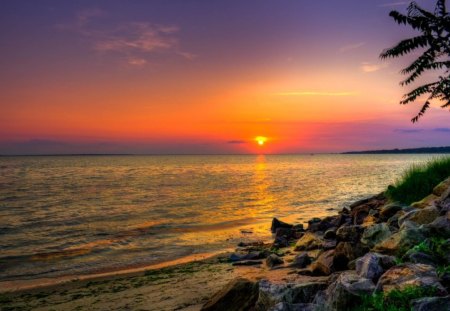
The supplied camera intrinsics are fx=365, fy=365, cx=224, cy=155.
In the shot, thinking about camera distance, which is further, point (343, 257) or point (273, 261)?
point (273, 261)

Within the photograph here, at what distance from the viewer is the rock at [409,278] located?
17.4ft

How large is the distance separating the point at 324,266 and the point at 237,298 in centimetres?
298

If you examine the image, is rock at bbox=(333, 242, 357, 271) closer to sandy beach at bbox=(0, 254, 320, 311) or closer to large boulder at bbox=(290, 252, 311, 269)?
sandy beach at bbox=(0, 254, 320, 311)

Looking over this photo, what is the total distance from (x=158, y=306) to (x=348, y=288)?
240 inches

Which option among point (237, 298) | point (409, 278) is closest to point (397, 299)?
point (409, 278)

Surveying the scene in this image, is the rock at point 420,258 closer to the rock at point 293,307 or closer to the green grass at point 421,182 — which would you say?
the rock at point 293,307

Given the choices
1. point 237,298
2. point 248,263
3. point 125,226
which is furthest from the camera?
point 125,226

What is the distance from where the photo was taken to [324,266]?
10.1 m

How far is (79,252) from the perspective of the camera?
18.1 m

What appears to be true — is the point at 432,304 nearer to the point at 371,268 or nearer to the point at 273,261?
the point at 371,268

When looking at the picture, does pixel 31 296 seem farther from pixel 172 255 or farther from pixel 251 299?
pixel 251 299

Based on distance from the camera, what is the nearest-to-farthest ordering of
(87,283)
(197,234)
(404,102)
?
(87,283)
(404,102)
(197,234)

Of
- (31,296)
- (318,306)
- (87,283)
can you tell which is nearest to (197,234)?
(87,283)

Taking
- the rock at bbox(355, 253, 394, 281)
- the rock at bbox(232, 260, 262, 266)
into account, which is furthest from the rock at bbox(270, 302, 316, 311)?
the rock at bbox(232, 260, 262, 266)
